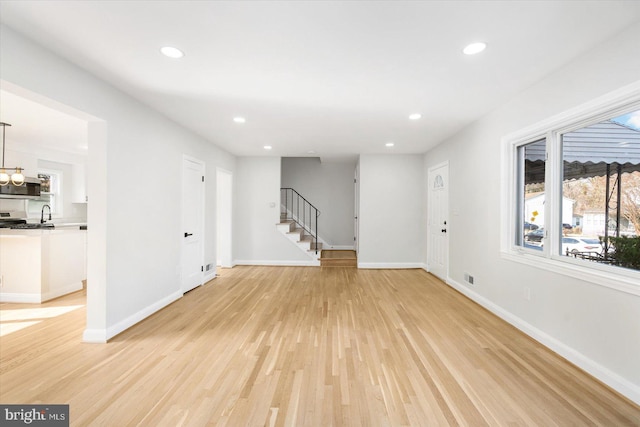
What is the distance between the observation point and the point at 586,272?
2.42 meters

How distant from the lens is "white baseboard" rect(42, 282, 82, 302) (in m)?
4.23

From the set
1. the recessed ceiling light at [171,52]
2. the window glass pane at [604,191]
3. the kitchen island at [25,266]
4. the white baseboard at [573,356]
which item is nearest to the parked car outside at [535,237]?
the window glass pane at [604,191]

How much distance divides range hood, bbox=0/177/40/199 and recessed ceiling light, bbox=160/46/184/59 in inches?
194

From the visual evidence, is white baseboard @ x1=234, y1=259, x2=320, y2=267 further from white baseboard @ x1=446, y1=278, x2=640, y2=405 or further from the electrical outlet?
white baseboard @ x1=446, y1=278, x2=640, y2=405

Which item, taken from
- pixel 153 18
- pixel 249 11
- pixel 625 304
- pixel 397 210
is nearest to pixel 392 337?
pixel 625 304

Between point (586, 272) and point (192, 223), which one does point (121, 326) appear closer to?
point (192, 223)

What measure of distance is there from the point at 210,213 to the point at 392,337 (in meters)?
4.00

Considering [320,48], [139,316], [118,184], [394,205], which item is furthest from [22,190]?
[394,205]

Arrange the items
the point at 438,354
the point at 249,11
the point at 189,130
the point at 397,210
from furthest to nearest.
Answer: the point at 397,210 → the point at 189,130 → the point at 438,354 → the point at 249,11

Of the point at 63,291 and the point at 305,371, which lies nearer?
the point at 305,371

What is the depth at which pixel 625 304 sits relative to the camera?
6.84ft

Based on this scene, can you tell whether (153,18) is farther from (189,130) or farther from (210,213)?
(210,213)

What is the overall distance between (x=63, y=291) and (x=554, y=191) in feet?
22.1

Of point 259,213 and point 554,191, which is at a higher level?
point 554,191
